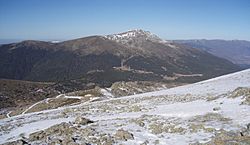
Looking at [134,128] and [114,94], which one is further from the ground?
[134,128]

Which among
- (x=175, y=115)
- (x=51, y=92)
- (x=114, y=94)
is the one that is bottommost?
(x=51, y=92)

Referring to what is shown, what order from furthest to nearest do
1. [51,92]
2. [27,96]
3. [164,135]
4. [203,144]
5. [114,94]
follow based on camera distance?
[51,92], [27,96], [114,94], [164,135], [203,144]

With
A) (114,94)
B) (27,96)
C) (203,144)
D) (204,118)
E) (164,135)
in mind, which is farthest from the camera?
(27,96)

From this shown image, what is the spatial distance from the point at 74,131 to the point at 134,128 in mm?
4629

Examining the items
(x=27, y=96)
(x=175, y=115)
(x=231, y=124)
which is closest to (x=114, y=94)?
(x=27, y=96)

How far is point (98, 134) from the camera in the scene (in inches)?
792

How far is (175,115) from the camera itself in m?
27.4

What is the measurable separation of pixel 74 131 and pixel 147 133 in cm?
537

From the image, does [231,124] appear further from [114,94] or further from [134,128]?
[114,94]

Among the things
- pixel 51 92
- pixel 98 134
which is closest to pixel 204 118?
pixel 98 134

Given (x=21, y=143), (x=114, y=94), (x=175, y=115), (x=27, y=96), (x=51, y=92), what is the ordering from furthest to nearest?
(x=51, y=92) → (x=27, y=96) → (x=114, y=94) → (x=175, y=115) → (x=21, y=143)

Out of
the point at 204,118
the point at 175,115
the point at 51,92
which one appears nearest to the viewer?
the point at 204,118

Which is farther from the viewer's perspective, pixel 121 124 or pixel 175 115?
pixel 175 115

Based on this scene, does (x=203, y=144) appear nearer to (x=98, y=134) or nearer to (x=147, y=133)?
(x=147, y=133)
